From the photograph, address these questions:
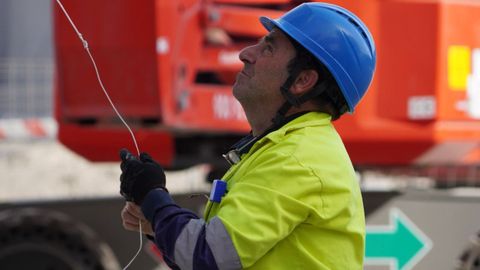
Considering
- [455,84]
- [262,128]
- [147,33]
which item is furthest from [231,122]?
[262,128]

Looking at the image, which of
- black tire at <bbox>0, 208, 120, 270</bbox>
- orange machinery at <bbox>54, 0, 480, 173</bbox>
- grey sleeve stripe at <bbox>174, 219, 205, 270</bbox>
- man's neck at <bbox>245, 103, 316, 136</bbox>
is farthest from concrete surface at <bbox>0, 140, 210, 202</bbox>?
grey sleeve stripe at <bbox>174, 219, 205, 270</bbox>

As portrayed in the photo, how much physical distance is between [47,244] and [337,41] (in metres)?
4.15

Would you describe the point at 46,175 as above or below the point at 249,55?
below

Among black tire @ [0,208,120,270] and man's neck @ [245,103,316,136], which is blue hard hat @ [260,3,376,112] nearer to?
man's neck @ [245,103,316,136]

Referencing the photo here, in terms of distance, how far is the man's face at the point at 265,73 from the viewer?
3.07m

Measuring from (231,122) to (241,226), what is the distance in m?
3.50

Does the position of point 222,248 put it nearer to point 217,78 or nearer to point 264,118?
point 264,118

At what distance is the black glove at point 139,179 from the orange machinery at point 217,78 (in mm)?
2860

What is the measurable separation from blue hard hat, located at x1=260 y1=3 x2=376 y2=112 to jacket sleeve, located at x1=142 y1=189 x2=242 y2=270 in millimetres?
531

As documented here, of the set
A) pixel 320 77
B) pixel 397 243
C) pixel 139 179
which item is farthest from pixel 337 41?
pixel 397 243

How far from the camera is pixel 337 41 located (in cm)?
306

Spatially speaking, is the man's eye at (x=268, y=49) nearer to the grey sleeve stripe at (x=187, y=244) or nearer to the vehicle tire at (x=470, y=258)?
the grey sleeve stripe at (x=187, y=244)

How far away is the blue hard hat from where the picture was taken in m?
3.04

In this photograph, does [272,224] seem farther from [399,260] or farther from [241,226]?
[399,260]
